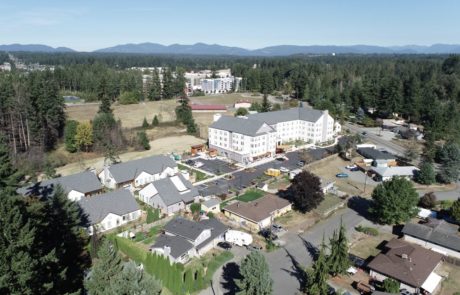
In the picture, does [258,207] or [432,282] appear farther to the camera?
[258,207]

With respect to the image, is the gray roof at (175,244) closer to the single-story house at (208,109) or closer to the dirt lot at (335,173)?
the dirt lot at (335,173)

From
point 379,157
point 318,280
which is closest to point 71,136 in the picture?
point 318,280

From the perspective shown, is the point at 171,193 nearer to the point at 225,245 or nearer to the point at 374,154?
the point at 225,245

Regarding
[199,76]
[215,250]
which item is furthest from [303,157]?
[199,76]

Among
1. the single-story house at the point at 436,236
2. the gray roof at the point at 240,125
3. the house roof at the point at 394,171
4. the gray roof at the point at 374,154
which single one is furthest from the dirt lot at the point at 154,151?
the single-story house at the point at 436,236

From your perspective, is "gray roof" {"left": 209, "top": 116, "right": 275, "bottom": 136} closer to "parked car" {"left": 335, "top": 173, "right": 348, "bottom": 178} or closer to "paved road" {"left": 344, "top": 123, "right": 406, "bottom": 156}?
"parked car" {"left": 335, "top": 173, "right": 348, "bottom": 178}

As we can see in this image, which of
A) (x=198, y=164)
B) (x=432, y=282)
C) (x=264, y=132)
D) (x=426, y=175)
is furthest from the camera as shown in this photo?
(x=264, y=132)

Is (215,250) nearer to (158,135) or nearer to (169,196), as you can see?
(169,196)
